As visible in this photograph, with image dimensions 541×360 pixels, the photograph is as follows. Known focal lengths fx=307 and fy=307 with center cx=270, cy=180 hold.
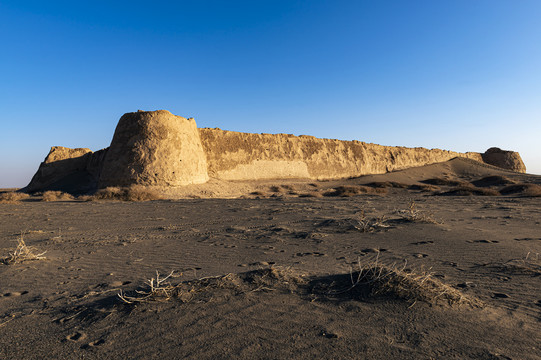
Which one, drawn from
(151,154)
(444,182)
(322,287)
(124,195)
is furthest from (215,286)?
(444,182)

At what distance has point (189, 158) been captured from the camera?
1590cm

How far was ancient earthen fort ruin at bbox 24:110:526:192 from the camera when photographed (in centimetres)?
1486

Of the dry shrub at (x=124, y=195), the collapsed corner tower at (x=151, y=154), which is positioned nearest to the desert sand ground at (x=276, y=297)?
the dry shrub at (x=124, y=195)

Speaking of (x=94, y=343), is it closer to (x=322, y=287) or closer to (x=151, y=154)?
(x=322, y=287)

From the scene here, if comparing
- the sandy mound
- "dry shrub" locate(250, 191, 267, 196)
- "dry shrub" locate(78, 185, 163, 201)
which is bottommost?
"dry shrub" locate(250, 191, 267, 196)

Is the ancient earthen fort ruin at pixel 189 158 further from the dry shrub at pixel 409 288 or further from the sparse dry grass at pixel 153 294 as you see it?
the dry shrub at pixel 409 288

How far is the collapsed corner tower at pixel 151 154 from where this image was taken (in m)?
14.6

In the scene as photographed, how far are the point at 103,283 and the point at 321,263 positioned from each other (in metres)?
2.32

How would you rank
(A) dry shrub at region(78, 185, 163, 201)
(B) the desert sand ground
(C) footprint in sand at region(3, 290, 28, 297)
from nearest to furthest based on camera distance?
(B) the desert sand ground, (C) footprint in sand at region(3, 290, 28, 297), (A) dry shrub at region(78, 185, 163, 201)

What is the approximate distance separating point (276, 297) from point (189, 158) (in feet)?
46.7

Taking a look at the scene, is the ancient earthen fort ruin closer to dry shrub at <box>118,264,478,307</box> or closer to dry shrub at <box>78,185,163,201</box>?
dry shrub at <box>78,185,163,201</box>

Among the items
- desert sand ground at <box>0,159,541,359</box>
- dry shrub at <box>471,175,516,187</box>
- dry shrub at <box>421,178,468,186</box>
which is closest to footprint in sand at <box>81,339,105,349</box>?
desert sand ground at <box>0,159,541,359</box>

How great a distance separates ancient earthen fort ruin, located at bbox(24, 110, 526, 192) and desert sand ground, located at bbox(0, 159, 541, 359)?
9.60 metres

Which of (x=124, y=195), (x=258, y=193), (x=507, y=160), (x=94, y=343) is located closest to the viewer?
(x=94, y=343)
